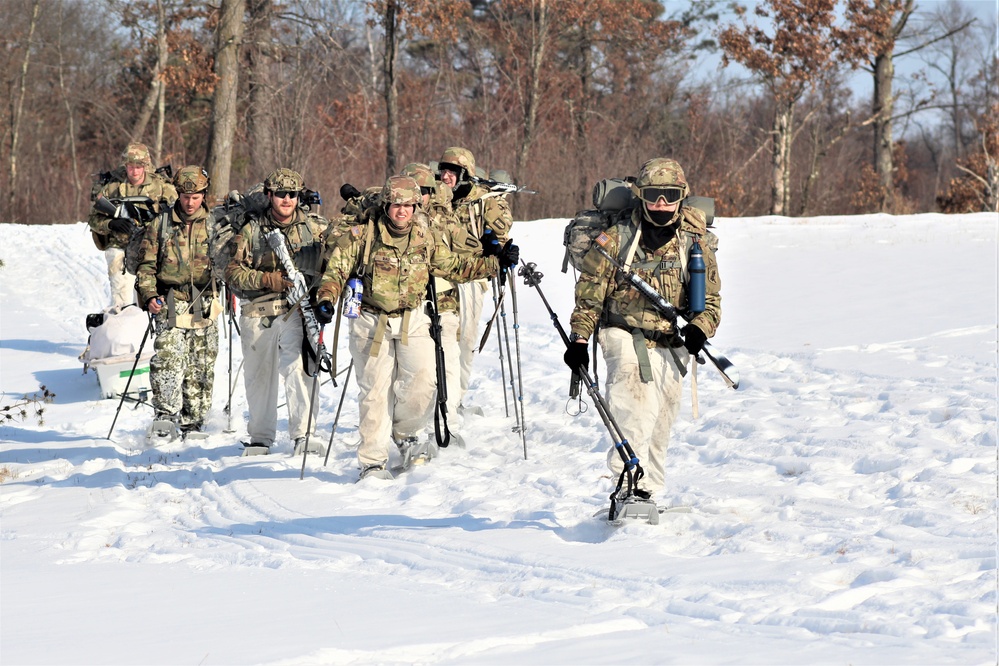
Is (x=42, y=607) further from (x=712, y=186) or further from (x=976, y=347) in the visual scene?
(x=712, y=186)

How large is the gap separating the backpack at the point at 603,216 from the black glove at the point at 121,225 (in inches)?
237

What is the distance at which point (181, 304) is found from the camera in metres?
10.4

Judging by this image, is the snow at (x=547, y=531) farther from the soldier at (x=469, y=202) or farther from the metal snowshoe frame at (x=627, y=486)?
the soldier at (x=469, y=202)

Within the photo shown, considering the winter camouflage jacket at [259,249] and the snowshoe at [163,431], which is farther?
the snowshoe at [163,431]

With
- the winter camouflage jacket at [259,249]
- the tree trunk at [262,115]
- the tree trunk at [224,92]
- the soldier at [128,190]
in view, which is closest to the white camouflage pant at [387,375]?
the winter camouflage jacket at [259,249]

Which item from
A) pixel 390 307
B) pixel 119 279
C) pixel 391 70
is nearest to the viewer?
pixel 390 307

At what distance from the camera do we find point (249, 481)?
882cm

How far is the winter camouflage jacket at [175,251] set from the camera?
10312 mm

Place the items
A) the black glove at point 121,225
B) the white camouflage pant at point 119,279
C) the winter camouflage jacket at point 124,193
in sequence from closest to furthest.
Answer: the black glove at point 121,225 < the winter camouflage jacket at point 124,193 < the white camouflage pant at point 119,279

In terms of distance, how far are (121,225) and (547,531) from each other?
6347 mm

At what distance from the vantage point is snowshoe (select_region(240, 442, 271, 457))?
385 inches

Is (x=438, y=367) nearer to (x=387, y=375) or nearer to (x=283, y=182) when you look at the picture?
(x=387, y=375)

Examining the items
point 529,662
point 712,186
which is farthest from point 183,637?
point 712,186

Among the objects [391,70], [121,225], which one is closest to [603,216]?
[121,225]
